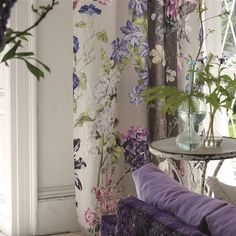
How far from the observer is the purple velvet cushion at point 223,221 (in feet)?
4.15

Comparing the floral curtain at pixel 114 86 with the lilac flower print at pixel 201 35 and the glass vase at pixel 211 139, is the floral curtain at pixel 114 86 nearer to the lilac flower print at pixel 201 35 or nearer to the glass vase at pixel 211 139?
the lilac flower print at pixel 201 35

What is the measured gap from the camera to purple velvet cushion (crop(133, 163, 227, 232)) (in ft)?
4.60

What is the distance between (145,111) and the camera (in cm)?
311

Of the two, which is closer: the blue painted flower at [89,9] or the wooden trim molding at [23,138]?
the blue painted flower at [89,9]

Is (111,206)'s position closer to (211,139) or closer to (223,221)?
(211,139)

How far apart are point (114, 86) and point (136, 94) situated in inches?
5.7

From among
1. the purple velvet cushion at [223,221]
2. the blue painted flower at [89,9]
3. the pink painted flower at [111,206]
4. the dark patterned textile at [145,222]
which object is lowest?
the pink painted flower at [111,206]

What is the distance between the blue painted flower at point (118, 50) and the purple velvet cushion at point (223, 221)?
1.77 metres

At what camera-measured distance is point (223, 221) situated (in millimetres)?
1299

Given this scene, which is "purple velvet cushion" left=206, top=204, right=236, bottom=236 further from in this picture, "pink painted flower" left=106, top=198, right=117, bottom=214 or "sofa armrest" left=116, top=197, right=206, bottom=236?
"pink painted flower" left=106, top=198, right=117, bottom=214

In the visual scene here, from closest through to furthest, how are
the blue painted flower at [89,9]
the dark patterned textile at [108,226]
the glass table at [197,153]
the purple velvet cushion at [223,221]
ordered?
the purple velvet cushion at [223,221]
the dark patterned textile at [108,226]
the glass table at [197,153]
the blue painted flower at [89,9]

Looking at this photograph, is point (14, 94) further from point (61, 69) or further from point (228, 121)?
point (228, 121)

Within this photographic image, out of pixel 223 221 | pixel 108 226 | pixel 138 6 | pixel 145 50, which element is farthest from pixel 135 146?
pixel 223 221

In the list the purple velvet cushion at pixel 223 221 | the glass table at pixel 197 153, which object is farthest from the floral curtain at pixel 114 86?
the purple velvet cushion at pixel 223 221
